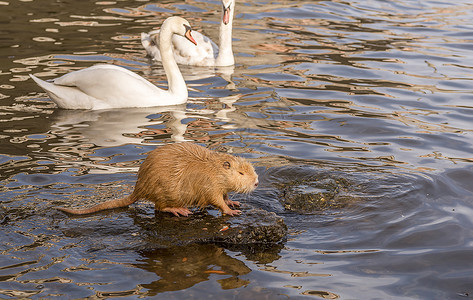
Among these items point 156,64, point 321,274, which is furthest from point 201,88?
point 321,274

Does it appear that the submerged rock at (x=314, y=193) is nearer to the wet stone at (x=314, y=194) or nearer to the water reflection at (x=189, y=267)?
the wet stone at (x=314, y=194)

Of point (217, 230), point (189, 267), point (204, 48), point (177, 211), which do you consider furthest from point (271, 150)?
point (204, 48)

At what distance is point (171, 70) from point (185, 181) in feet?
15.6

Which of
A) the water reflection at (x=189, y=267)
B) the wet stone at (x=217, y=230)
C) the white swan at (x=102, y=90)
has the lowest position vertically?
the water reflection at (x=189, y=267)

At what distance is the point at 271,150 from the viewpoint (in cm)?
830

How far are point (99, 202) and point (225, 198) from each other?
1.08 m

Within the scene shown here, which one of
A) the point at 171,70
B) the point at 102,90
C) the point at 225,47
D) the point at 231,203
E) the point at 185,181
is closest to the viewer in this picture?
the point at 185,181

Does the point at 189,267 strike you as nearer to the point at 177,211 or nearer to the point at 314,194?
the point at 177,211

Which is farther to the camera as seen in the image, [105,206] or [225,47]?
[225,47]

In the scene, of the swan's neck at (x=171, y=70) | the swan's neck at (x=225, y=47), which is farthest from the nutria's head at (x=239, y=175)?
the swan's neck at (x=225, y=47)

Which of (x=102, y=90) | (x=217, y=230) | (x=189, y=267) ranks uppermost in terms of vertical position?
(x=102, y=90)

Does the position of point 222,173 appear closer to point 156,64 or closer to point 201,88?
point 201,88

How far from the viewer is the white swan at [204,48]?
1277 centimetres

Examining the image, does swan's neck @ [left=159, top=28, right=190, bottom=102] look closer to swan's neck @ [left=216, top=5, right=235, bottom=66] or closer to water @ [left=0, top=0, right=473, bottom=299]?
water @ [left=0, top=0, right=473, bottom=299]
